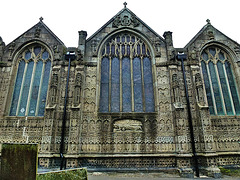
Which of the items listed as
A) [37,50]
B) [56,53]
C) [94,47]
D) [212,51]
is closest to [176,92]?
[212,51]

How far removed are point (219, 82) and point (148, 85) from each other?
16.1ft

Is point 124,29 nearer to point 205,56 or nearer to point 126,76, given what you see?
point 126,76

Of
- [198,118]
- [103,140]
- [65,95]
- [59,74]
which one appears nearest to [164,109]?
[198,118]

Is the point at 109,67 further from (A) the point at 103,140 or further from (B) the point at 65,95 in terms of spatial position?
(A) the point at 103,140

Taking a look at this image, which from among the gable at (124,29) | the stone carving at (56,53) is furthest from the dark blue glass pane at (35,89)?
the gable at (124,29)

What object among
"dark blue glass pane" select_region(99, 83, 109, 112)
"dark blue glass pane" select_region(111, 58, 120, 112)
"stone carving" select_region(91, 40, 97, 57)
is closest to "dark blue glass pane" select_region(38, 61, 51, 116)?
"stone carving" select_region(91, 40, 97, 57)

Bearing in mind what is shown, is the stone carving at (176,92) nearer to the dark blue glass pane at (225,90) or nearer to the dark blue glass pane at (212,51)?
the dark blue glass pane at (225,90)

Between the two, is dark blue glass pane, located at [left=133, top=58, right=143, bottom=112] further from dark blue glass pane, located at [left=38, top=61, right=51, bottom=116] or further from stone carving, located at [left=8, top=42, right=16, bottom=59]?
stone carving, located at [left=8, top=42, right=16, bottom=59]

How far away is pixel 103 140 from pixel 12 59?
8728 mm

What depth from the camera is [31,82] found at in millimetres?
11078

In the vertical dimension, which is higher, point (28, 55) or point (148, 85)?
point (28, 55)

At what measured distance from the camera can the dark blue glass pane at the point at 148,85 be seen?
10594 millimetres

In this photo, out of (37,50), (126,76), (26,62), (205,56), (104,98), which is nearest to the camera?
(104,98)

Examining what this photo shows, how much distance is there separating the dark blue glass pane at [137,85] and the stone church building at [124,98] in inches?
2.7
